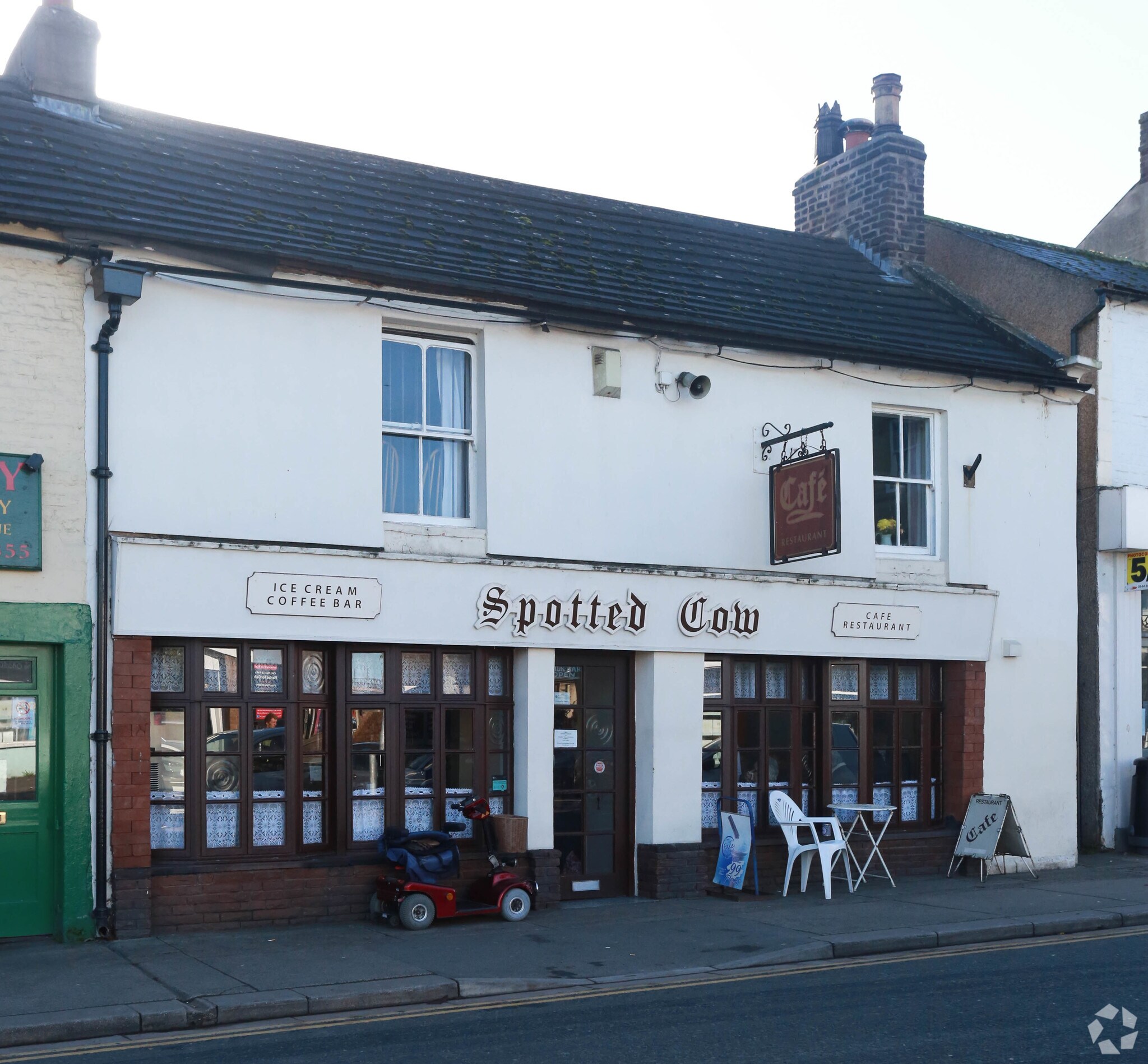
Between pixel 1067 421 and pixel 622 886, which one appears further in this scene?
pixel 1067 421

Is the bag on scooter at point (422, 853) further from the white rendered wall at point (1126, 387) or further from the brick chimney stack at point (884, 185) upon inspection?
the brick chimney stack at point (884, 185)

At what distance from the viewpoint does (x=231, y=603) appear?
11.2 m

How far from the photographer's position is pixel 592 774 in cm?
1337

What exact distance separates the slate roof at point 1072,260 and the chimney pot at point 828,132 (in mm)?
1707

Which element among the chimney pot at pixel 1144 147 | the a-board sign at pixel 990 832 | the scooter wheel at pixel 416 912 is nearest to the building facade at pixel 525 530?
the a-board sign at pixel 990 832

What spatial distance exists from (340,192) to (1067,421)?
28.6ft

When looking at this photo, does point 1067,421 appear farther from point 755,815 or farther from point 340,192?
point 340,192

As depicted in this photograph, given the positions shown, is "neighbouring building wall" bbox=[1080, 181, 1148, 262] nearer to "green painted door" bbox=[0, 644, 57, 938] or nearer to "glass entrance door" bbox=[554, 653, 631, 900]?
"glass entrance door" bbox=[554, 653, 631, 900]

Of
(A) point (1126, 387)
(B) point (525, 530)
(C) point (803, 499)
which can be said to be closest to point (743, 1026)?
(B) point (525, 530)

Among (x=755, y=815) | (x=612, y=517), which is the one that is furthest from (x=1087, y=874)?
(x=612, y=517)

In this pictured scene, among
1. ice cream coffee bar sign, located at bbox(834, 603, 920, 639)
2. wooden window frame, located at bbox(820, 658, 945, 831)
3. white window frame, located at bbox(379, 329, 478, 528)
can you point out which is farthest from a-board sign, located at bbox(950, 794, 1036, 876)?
white window frame, located at bbox(379, 329, 478, 528)

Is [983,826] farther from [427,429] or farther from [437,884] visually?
[427,429]

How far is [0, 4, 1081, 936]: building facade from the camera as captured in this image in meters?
11.3

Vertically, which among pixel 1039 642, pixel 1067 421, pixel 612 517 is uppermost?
pixel 1067 421
